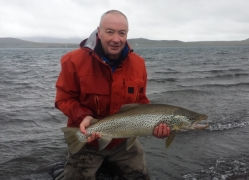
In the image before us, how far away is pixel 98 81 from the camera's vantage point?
196 inches

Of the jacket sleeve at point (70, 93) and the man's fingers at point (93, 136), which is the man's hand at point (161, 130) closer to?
the man's fingers at point (93, 136)

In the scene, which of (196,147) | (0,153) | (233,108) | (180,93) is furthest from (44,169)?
(180,93)

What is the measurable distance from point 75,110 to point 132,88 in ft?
3.52

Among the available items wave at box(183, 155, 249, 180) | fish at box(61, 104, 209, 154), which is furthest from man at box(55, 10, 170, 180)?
wave at box(183, 155, 249, 180)

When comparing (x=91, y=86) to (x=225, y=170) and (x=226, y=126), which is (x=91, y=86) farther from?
(x=226, y=126)

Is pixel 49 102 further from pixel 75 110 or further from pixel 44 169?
pixel 75 110

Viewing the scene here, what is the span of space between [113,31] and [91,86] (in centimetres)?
A: 101

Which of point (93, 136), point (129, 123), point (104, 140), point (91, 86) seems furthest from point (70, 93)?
point (129, 123)

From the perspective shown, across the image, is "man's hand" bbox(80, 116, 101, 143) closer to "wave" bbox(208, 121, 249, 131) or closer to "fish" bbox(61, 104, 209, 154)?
"fish" bbox(61, 104, 209, 154)

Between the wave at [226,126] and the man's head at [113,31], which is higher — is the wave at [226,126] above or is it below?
below

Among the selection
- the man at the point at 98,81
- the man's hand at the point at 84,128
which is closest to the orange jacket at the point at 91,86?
the man at the point at 98,81

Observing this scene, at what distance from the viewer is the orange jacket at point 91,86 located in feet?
16.3

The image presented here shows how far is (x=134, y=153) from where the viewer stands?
18.4ft

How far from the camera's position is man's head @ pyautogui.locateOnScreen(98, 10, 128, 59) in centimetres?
484
